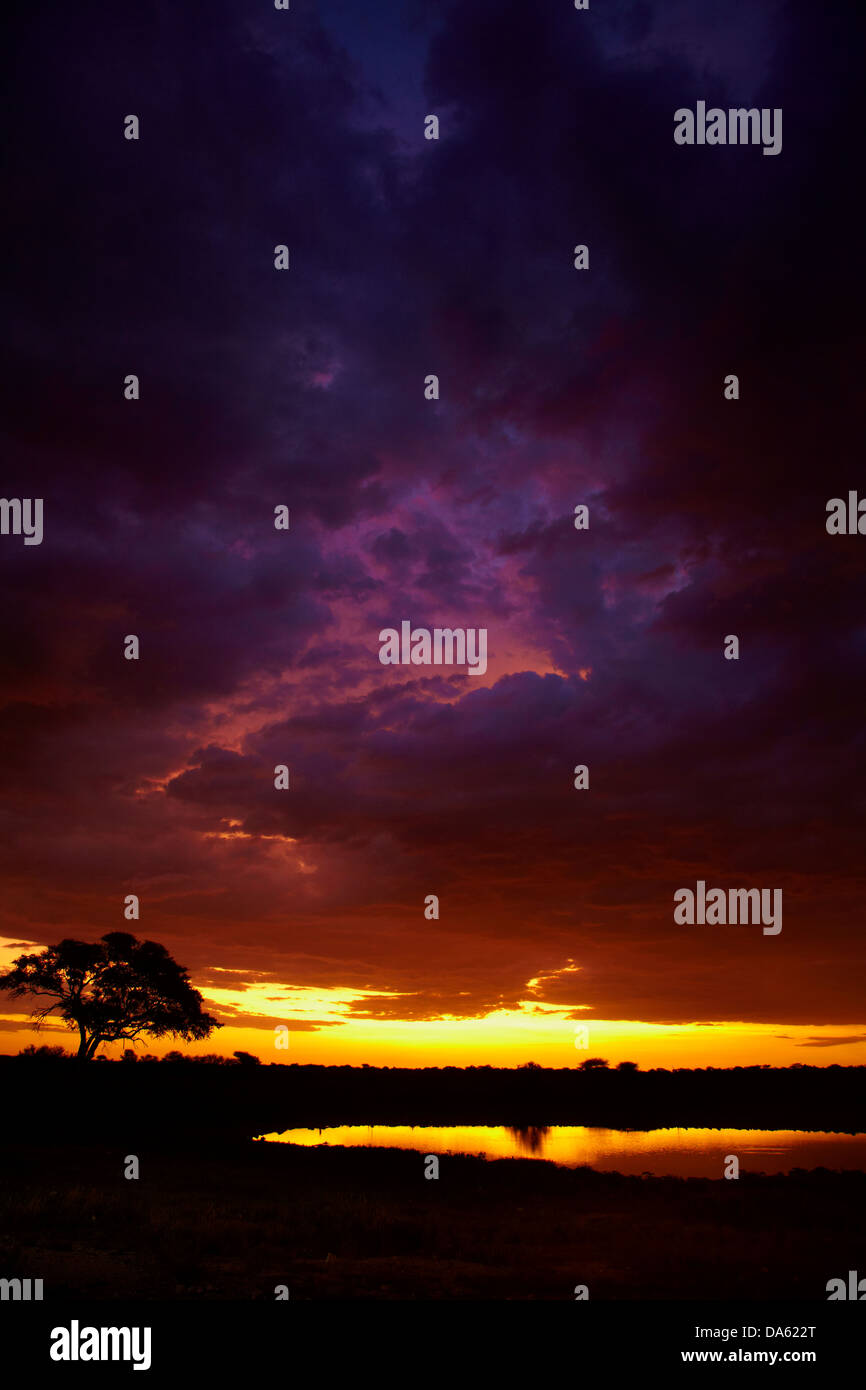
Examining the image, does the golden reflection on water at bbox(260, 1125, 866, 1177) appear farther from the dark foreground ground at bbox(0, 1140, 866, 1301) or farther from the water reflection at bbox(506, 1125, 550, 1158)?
the dark foreground ground at bbox(0, 1140, 866, 1301)

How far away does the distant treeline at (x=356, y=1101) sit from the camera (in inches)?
2045

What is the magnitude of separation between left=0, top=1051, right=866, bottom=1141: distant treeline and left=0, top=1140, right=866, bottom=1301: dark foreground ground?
1989cm

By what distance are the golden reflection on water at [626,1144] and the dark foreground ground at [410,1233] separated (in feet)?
34.4

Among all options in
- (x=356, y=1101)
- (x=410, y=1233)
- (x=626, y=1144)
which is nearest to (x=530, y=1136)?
(x=626, y=1144)

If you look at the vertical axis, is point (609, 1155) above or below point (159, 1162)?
below

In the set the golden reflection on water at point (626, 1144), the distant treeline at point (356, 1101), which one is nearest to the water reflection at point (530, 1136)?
the golden reflection on water at point (626, 1144)

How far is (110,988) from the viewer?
63.0m

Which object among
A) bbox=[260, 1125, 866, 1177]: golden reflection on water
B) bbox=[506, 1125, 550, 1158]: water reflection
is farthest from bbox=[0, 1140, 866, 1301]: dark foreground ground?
bbox=[506, 1125, 550, 1158]: water reflection

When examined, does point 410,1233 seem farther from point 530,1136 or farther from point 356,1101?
point 356,1101
